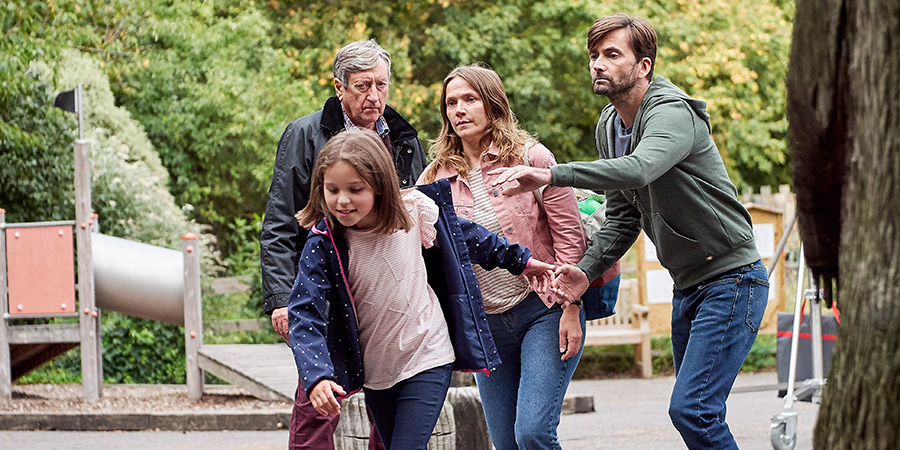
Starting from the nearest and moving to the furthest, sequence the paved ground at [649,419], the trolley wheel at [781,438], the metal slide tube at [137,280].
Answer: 1. the trolley wheel at [781,438]
2. the paved ground at [649,419]
3. the metal slide tube at [137,280]

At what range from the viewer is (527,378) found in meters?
3.89

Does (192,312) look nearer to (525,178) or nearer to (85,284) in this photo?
(85,284)

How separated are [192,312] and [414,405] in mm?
6532

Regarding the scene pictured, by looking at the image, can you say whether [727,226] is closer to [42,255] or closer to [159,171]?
[42,255]

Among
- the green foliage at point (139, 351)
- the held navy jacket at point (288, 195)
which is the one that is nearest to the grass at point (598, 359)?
the green foliage at point (139, 351)

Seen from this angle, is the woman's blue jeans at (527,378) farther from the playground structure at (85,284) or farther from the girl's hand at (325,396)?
the playground structure at (85,284)

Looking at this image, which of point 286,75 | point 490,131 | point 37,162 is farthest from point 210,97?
point 490,131

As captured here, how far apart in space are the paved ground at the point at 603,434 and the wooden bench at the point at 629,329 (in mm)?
1733

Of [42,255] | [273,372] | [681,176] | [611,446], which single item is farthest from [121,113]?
[681,176]

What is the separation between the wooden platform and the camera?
915cm

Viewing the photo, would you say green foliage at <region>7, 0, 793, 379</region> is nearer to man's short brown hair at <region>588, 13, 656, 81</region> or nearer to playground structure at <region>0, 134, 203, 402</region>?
playground structure at <region>0, 134, 203, 402</region>

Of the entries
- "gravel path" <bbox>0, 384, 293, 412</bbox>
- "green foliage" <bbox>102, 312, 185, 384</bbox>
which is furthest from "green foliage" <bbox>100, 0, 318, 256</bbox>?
A: "gravel path" <bbox>0, 384, 293, 412</bbox>

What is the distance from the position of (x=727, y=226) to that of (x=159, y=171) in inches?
563

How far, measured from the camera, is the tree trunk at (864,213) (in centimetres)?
206
